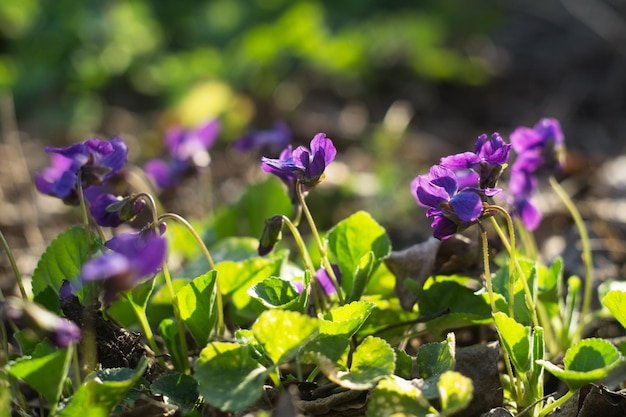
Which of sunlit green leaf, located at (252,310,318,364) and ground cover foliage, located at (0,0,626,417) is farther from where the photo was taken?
ground cover foliage, located at (0,0,626,417)

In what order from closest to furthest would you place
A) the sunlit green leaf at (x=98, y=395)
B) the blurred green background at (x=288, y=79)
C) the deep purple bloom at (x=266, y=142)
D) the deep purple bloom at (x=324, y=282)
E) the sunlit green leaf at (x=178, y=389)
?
the sunlit green leaf at (x=98, y=395) → the sunlit green leaf at (x=178, y=389) → the deep purple bloom at (x=324, y=282) → the deep purple bloom at (x=266, y=142) → the blurred green background at (x=288, y=79)

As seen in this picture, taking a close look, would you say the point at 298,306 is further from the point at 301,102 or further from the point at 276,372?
the point at 301,102

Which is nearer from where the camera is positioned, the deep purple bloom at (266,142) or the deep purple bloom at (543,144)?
the deep purple bloom at (543,144)

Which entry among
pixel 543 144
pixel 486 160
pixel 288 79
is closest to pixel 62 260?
pixel 486 160

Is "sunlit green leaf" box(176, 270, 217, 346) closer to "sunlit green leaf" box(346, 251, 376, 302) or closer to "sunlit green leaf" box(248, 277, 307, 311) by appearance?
"sunlit green leaf" box(248, 277, 307, 311)

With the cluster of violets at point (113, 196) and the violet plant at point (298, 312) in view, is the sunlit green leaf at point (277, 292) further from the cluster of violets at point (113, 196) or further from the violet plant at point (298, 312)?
the cluster of violets at point (113, 196)

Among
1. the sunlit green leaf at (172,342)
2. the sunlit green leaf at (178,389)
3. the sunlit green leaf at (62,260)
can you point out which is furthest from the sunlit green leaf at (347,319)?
the sunlit green leaf at (62,260)

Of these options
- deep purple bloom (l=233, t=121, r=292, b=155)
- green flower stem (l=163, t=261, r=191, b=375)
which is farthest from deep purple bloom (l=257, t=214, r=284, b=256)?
deep purple bloom (l=233, t=121, r=292, b=155)

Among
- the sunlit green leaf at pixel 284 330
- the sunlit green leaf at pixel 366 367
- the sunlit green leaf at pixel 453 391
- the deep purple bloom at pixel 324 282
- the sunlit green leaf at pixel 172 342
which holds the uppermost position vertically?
the sunlit green leaf at pixel 284 330
